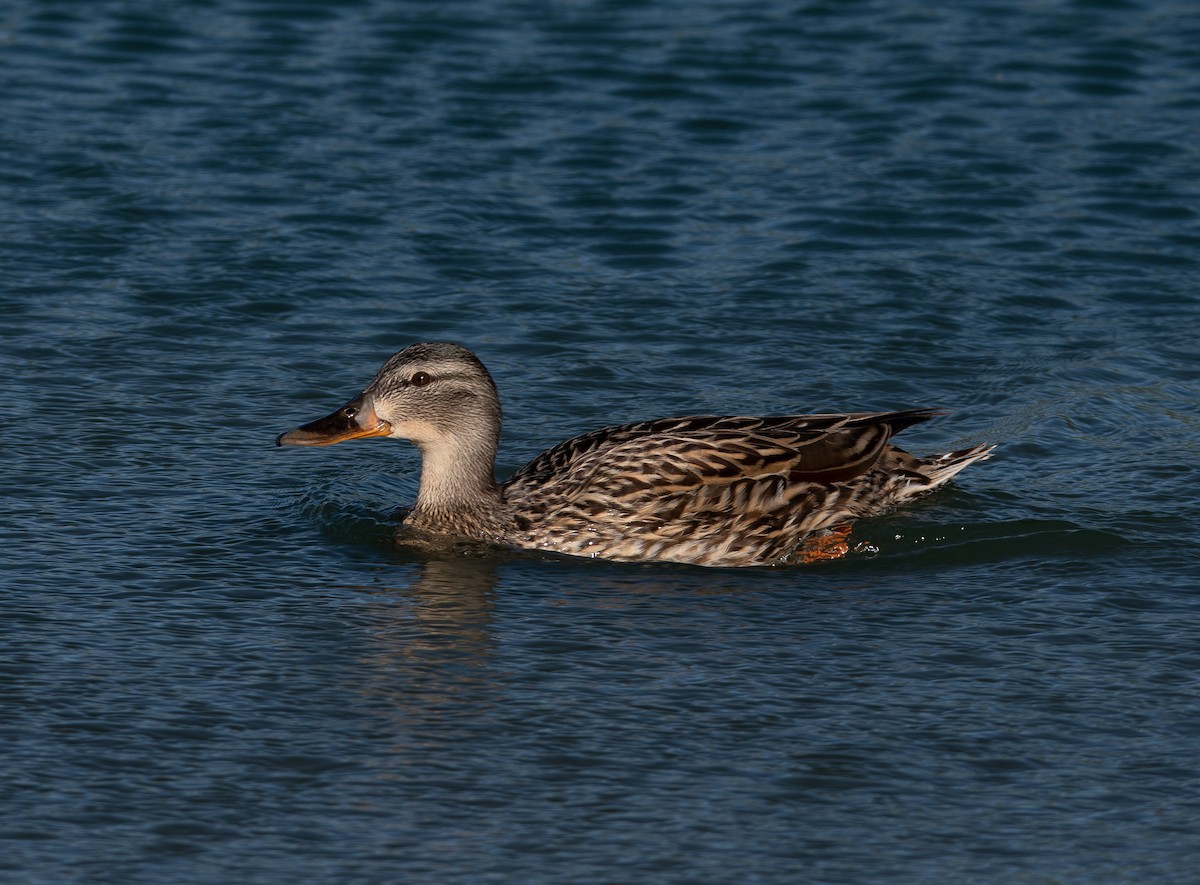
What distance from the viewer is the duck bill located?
39.9ft

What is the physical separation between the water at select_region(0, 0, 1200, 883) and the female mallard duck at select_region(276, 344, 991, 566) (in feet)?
0.81

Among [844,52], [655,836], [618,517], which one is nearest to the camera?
[655,836]

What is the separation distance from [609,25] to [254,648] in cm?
1389

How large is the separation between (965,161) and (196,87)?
7.47m

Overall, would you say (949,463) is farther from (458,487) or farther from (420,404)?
(420,404)

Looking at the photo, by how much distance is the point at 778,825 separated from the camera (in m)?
→ 8.43

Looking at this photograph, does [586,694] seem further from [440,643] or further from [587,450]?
[587,450]

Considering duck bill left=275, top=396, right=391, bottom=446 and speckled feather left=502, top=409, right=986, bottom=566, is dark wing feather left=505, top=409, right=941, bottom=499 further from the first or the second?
duck bill left=275, top=396, right=391, bottom=446

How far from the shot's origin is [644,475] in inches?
478

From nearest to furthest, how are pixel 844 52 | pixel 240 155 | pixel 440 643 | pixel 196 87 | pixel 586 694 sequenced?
pixel 586 694
pixel 440 643
pixel 240 155
pixel 196 87
pixel 844 52

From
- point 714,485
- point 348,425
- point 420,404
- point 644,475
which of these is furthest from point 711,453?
point 348,425

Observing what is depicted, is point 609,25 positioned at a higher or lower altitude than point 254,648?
higher

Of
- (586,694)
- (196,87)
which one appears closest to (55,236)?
(196,87)

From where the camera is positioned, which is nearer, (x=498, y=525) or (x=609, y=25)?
(x=498, y=525)
